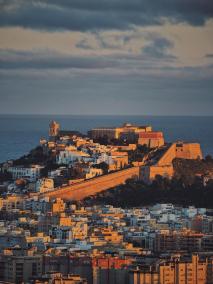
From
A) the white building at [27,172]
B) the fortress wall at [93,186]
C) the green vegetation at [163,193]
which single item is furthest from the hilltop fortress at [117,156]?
the white building at [27,172]

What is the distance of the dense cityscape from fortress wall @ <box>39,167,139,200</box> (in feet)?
0.08

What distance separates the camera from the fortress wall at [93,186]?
5066 cm

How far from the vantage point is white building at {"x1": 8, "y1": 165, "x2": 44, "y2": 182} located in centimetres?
5375

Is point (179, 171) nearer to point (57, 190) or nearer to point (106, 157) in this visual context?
point (106, 157)

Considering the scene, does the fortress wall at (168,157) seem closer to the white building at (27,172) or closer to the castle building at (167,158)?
the castle building at (167,158)

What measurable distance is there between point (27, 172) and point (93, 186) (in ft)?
8.97

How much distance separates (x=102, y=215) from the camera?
4634 cm

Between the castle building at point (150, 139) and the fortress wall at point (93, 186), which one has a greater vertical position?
the castle building at point (150, 139)

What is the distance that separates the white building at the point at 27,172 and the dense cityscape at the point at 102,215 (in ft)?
0.08

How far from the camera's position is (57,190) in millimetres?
50656

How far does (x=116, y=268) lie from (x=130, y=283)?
104 centimetres

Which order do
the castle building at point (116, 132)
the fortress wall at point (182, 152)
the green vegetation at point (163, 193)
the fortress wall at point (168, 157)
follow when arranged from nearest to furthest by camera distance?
the green vegetation at point (163, 193), the fortress wall at point (168, 157), the fortress wall at point (182, 152), the castle building at point (116, 132)

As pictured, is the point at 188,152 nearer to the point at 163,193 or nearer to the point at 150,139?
the point at 150,139

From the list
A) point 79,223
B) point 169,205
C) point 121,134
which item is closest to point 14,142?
point 121,134
